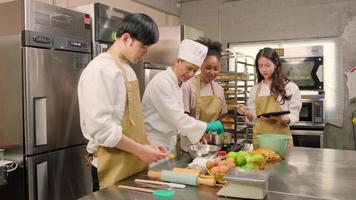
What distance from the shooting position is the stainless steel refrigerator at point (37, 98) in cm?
199

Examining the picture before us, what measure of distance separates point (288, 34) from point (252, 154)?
3.37m

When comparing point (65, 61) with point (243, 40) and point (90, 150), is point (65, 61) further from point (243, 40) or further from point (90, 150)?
point (243, 40)

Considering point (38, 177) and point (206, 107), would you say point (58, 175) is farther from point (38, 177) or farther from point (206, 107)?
point (206, 107)

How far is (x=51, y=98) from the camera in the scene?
2150mm

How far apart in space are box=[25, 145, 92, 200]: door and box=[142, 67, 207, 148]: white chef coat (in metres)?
0.77

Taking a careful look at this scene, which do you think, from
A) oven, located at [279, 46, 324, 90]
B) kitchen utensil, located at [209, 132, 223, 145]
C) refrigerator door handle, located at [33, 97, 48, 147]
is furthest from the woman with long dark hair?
oven, located at [279, 46, 324, 90]

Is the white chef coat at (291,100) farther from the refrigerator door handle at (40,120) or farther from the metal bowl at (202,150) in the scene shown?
the refrigerator door handle at (40,120)

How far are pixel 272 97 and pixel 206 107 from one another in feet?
1.66

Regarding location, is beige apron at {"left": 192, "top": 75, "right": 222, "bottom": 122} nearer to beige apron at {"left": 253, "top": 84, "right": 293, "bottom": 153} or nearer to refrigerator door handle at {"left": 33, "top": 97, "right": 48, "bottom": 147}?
beige apron at {"left": 253, "top": 84, "right": 293, "bottom": 153}

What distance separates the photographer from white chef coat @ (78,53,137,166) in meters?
1.31

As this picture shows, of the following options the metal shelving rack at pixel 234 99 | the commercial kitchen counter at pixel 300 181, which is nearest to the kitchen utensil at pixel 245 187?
the commercial kitchen counter at pixel 300 181

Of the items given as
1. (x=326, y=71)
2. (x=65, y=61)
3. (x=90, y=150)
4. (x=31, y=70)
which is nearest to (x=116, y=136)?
(x=90, y=150)

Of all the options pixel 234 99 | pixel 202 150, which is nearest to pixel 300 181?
pixel 202 150

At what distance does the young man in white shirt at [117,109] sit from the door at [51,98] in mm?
719
